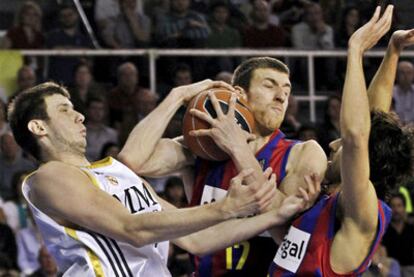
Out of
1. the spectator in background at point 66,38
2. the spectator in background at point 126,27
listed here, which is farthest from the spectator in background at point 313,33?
the spectator in background at point 66,38

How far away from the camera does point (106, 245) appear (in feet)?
14.4

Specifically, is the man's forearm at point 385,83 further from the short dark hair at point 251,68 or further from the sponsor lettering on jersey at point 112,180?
the sponsor lettering on jersey at point 112,180

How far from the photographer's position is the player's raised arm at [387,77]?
192 inches

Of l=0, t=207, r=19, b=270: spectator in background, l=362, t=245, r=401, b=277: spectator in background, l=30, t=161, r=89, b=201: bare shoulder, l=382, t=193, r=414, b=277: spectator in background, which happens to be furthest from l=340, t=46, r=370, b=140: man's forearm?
l=0, t=207, r=19, b=270: spectator in background

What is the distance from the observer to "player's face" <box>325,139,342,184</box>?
177 inches

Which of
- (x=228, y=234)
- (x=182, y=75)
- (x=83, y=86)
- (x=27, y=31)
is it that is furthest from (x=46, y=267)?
(x=228, y=234)

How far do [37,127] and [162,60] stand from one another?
17.4 ft

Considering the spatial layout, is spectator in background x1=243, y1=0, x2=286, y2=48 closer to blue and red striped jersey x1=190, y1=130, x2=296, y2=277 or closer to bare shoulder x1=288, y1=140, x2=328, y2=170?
blue and red striped jersey x1=190, y1=130, x2=296, y2=277

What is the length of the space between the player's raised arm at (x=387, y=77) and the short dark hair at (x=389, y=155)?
1.33 ft

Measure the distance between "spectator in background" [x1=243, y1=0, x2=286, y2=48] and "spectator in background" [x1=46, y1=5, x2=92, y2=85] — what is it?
154 centimetres

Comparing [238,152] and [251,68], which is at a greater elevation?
[251,68]

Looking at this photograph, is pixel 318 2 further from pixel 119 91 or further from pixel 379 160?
pixel 379 160

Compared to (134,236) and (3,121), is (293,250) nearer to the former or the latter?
(134,236)

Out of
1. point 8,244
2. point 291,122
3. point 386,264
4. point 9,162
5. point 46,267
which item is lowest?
point 386,264
